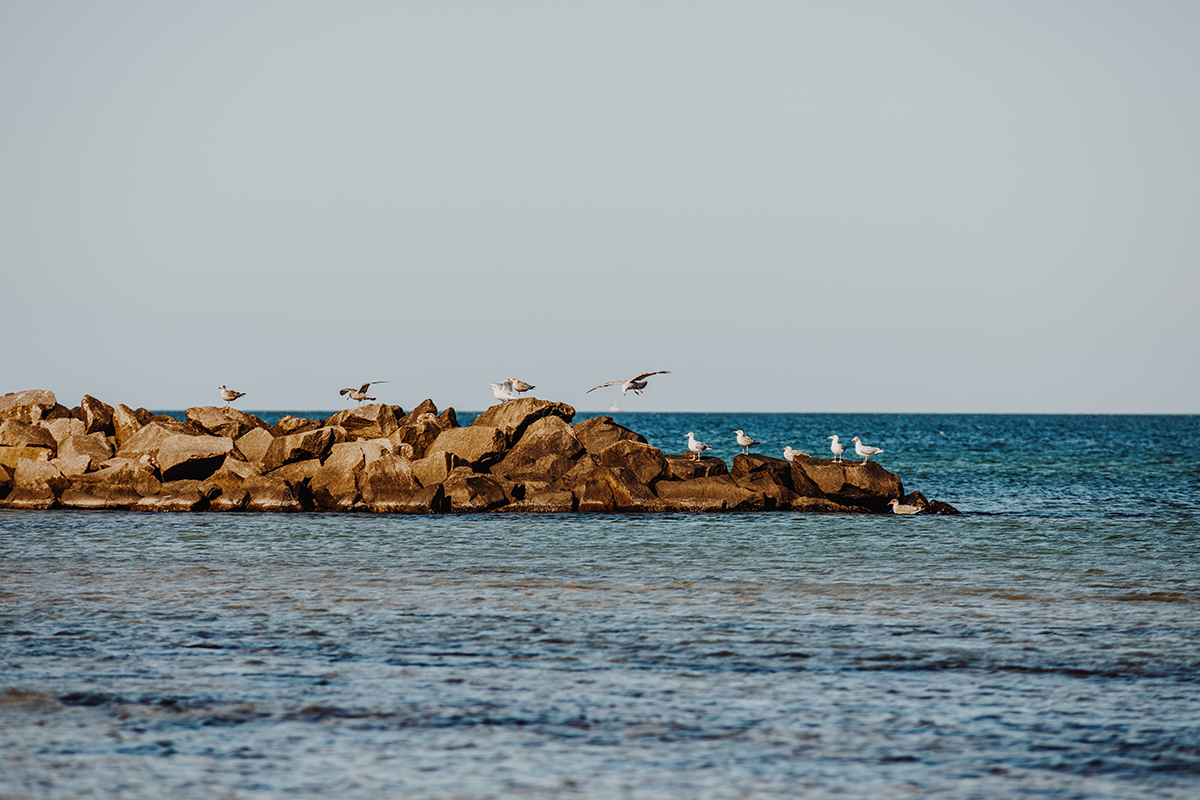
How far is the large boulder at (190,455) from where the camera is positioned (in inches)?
1136

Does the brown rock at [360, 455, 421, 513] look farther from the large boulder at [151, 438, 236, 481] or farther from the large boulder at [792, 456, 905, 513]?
the large boulder at [792, 456, 905, 513]

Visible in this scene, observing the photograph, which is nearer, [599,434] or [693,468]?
[693,468]

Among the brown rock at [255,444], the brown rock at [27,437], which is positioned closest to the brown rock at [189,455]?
the brown rock at [255,444]

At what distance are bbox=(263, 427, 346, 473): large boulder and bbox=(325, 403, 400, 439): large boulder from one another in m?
1.82

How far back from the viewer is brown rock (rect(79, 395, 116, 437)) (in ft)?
105

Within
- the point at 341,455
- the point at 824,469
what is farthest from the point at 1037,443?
the point at 341,455

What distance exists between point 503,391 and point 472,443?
16.5ft

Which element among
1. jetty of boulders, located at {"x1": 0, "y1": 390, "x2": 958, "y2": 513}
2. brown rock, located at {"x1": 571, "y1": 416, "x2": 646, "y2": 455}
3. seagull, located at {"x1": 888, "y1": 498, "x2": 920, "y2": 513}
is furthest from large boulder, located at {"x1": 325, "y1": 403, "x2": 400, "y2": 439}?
seagull, located at {"x1": 888, "y1": 498, "x2": 920, "y2": 513}

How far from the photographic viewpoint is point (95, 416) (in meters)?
32.1

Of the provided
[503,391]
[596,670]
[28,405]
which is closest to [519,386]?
[503,391]

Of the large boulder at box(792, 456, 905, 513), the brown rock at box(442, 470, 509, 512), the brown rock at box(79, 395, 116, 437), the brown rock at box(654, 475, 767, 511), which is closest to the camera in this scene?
the brown rock at box(442, 470, 509, 512)

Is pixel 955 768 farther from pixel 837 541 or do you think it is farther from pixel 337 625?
pixel 837 541

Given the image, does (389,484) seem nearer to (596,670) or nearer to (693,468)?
(693,468)

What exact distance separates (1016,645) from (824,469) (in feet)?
56.5
